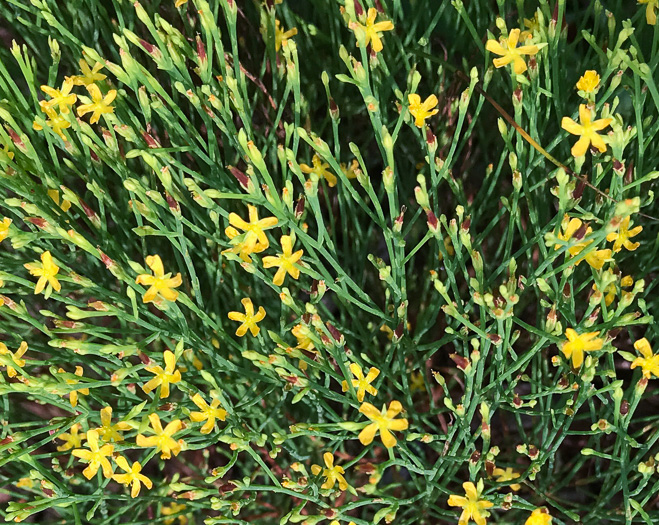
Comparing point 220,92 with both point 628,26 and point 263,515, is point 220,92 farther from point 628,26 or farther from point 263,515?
point 263,515

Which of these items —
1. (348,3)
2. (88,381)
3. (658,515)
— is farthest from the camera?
(658,515)

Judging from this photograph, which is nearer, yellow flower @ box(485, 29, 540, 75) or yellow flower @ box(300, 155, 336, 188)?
yellow flower @ box(485, 29, 540, 75)

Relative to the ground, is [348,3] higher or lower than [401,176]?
higher

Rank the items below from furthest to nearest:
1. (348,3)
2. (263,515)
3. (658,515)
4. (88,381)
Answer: (263,515) → (658,515) → (88,381) → (348,3)

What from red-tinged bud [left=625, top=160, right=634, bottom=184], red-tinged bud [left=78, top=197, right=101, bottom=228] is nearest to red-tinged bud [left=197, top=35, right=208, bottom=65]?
red-tinged bud [left=78, top=197, right=101, bottom=228]

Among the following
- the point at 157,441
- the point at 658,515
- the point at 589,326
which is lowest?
the point at 658,515

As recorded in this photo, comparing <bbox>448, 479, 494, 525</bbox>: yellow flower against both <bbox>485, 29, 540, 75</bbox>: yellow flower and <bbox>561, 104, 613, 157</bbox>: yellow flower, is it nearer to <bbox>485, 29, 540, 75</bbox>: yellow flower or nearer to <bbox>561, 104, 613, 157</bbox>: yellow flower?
<bbox>561, 104, 613, 157</bbox>: yellow flower

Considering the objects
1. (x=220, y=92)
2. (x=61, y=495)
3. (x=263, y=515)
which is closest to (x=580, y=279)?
(x=220, y=92)
